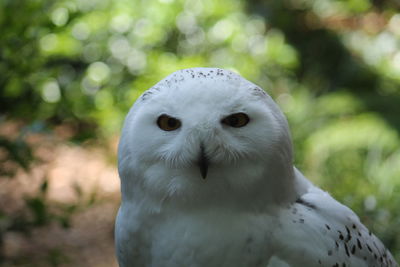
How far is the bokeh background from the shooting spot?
85.7 inches

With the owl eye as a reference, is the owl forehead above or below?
above

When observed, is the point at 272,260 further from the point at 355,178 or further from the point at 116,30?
the point at 355,178

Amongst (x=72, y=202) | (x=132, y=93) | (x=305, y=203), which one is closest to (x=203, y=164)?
(x=305, y=203)

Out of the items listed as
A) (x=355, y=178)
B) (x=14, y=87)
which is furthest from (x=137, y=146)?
(x=355, y=178)

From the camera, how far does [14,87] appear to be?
2.08 m

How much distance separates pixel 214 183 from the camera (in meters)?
1.33

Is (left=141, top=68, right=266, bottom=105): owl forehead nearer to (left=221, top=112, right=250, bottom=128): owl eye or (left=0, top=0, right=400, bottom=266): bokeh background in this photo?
(left=221, top=112, right=250, bottom=128): owl eye

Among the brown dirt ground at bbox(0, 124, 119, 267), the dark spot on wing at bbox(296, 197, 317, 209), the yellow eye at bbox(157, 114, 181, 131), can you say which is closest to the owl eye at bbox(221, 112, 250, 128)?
the yellow eye at bbox(157, 114, 181, 131)

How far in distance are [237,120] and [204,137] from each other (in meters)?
0.10

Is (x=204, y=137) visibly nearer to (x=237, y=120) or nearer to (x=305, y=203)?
(x=237, y=120)

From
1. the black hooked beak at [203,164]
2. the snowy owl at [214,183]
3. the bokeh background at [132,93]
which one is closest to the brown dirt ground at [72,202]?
the bokeh background at [132,93]

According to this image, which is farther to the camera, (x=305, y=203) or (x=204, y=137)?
(x=305, y=203)

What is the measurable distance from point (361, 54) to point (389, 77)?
0.37m

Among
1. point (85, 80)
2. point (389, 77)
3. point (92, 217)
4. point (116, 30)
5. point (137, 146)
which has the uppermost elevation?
point (137, 146)
